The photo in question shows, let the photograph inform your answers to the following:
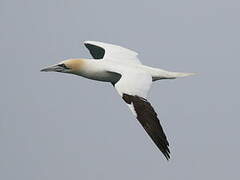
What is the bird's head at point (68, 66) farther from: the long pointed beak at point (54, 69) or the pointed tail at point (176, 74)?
the pointed tail at point (176, 74)

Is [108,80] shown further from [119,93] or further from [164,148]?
[164,148]

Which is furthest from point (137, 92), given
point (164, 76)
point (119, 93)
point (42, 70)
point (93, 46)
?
point (93, 46)

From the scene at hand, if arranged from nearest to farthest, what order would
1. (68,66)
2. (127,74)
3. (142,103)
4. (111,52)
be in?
(142,103) → (127,74) → (68,66) → (111,52)

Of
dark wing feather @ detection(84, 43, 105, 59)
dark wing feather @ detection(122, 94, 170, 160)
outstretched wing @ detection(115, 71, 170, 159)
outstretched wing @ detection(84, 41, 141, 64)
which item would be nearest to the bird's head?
outstretched wing @ detection(84, 41, 141, 64)

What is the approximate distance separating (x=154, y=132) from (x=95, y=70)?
3.65 m

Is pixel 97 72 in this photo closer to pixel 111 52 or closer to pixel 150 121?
pixel 111 52

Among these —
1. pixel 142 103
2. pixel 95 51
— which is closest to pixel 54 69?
pixel 95 51

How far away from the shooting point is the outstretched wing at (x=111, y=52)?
1744 centimetres

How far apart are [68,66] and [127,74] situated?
1966 mm

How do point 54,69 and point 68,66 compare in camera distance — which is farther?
point 54,69

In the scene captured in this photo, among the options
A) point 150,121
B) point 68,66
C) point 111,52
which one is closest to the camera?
point 150,121

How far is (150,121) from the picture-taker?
41.6 feet

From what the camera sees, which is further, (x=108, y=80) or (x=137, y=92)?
(x=108, y=80)

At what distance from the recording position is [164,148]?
484 inches
